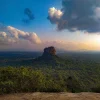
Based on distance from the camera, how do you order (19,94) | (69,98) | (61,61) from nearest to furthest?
(69,98) → (19,94) → (61,61)

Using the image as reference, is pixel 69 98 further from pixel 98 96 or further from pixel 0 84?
pixel 0 84

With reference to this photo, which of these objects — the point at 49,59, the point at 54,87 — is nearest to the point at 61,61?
the point at 49,59

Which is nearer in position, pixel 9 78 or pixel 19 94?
pixel 19 94

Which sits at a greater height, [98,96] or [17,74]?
[17,74]

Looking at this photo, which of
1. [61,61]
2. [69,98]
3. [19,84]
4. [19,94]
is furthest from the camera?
[61,61]

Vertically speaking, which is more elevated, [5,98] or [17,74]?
[17,74]

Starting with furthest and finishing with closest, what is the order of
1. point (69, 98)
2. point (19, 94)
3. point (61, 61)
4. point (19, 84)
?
Answer: 1. point (61, 61)
2. point (19, 84)
3. point (19, 94)
4. point (69, 98)

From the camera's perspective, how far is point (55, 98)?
9609 mm

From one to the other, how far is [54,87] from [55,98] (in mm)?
2083

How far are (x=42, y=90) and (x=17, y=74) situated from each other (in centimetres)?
175

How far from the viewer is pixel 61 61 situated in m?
92.1

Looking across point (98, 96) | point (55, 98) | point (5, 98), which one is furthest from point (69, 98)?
point (5, 98)

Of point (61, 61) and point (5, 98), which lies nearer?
point (5, 98)

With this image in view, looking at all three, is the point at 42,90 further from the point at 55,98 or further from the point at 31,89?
the point at 55,98
